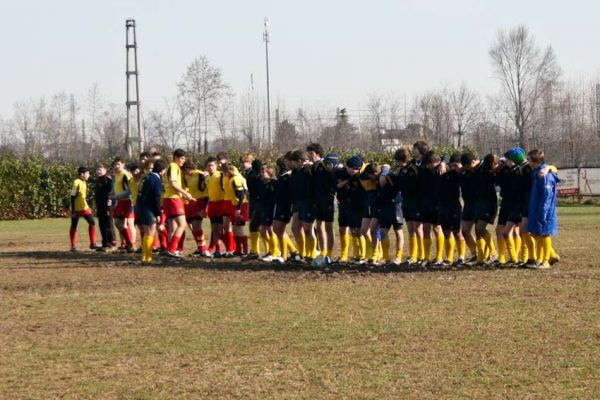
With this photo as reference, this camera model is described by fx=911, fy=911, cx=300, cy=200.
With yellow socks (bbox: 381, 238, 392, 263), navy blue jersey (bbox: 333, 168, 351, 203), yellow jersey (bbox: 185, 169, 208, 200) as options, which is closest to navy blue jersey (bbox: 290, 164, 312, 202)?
navy blue jersey (bbox: 333, 168, 351, 203)

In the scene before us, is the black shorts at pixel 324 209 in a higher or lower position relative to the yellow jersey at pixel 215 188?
lower

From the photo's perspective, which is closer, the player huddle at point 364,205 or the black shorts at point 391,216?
the player huddle at point 364,205

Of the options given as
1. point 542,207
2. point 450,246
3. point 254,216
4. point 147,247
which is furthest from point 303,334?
point 254,216

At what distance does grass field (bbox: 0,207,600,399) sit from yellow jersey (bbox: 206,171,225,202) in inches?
131

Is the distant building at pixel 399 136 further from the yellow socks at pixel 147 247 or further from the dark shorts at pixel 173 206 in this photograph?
the yellow socks at pixel 147 247

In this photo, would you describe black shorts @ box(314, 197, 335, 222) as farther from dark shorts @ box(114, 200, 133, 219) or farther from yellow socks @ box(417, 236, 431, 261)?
dark shorts @ box(114, 200, 133, 219)

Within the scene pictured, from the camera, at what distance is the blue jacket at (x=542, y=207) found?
1495 cm

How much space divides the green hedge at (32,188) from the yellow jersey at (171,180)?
86.5 ft

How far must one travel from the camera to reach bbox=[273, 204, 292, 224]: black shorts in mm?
17625

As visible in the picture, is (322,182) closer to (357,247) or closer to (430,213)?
(357,247)

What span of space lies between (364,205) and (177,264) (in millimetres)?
3839

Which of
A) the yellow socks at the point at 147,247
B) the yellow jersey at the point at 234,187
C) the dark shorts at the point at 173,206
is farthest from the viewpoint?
the yellow jersey at the point at 234,187

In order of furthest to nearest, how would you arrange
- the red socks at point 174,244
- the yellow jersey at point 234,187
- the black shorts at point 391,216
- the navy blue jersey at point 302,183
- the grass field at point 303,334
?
the yellow jersey at point 234,187 → the red socks at point 174,244 → the navy blue jersey at point 302,183 → the black shorts at point 391,216 → the grass field at point 303,334

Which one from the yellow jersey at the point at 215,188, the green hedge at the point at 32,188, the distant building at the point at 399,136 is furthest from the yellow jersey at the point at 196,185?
the distant building at the point at 399,136
